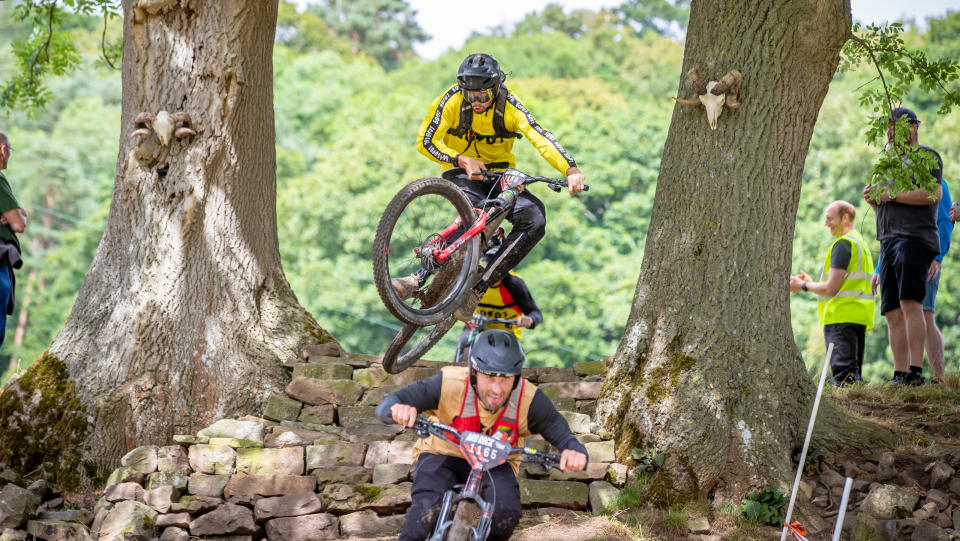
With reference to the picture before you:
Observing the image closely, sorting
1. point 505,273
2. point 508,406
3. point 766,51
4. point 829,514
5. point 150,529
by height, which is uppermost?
point 766,51

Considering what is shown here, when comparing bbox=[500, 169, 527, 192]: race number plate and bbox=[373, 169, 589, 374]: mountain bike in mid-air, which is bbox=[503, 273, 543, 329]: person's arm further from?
bbox=[500, 169, 527, 192]: race number plate

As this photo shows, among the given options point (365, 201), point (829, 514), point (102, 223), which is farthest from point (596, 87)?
point (829, 514)

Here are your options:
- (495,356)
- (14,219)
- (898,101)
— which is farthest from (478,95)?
(14,219)

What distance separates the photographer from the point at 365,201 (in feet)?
93.9

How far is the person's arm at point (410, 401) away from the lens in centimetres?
396

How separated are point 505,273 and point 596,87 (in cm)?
3081

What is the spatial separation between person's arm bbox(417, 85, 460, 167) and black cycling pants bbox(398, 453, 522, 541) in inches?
92.3

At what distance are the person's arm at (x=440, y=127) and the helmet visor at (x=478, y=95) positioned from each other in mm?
138

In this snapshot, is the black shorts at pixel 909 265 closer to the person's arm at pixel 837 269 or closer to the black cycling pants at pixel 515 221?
the person's arm at pixel 837 269

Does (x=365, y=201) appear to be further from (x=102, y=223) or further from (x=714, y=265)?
(x=714, y=265)

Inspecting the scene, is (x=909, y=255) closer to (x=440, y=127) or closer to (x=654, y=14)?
(x=440, y=127)

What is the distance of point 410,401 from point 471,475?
17.5 inches

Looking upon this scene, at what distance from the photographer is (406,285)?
5652mm

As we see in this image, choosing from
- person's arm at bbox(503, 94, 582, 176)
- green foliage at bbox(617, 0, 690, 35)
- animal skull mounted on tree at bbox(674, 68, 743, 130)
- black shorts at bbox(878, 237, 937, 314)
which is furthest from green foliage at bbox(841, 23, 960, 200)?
green foliage at bbox(617, 0, 690, 35)
